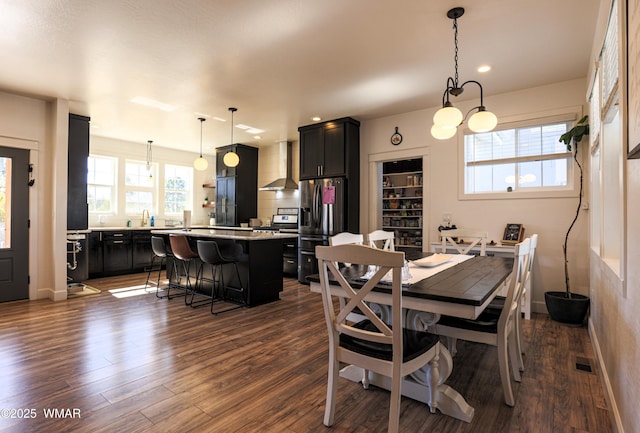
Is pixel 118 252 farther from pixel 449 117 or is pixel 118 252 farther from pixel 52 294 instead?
pixel 449 117

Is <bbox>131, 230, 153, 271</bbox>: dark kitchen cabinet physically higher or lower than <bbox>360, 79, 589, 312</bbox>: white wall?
lower

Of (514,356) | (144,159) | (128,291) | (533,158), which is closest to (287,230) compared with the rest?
(128,291)

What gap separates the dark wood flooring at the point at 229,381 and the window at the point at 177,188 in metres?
4.40

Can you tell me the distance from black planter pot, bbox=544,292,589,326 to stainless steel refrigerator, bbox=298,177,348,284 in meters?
2.80

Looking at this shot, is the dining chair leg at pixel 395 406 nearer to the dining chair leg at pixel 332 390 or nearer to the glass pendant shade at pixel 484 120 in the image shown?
→ the dining chair leg at pixel 332 390

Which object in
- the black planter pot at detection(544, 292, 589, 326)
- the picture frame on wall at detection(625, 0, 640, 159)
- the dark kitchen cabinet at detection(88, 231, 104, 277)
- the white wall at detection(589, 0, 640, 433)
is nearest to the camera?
the picture frame on wall at detection(625, 0, 640, 159)

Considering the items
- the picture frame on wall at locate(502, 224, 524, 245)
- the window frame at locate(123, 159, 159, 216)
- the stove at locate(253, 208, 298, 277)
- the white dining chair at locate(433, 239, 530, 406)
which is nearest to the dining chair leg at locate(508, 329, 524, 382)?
the white dining chair at locate(433, 239, 530, 406)

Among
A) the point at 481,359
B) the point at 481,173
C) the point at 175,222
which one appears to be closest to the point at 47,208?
the point at 175,222

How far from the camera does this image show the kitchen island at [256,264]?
4.21m

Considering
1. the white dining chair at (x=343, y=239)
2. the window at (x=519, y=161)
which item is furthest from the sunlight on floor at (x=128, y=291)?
the window at (x=519, y=161)

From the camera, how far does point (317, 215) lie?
5.60m

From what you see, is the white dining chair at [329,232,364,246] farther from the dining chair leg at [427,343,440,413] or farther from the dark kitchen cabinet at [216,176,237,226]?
the dark kitchen cabinet at [216,176,237,226]

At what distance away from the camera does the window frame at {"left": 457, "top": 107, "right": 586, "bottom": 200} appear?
3.85 metres

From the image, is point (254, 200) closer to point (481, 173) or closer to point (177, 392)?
point (481, 173)
